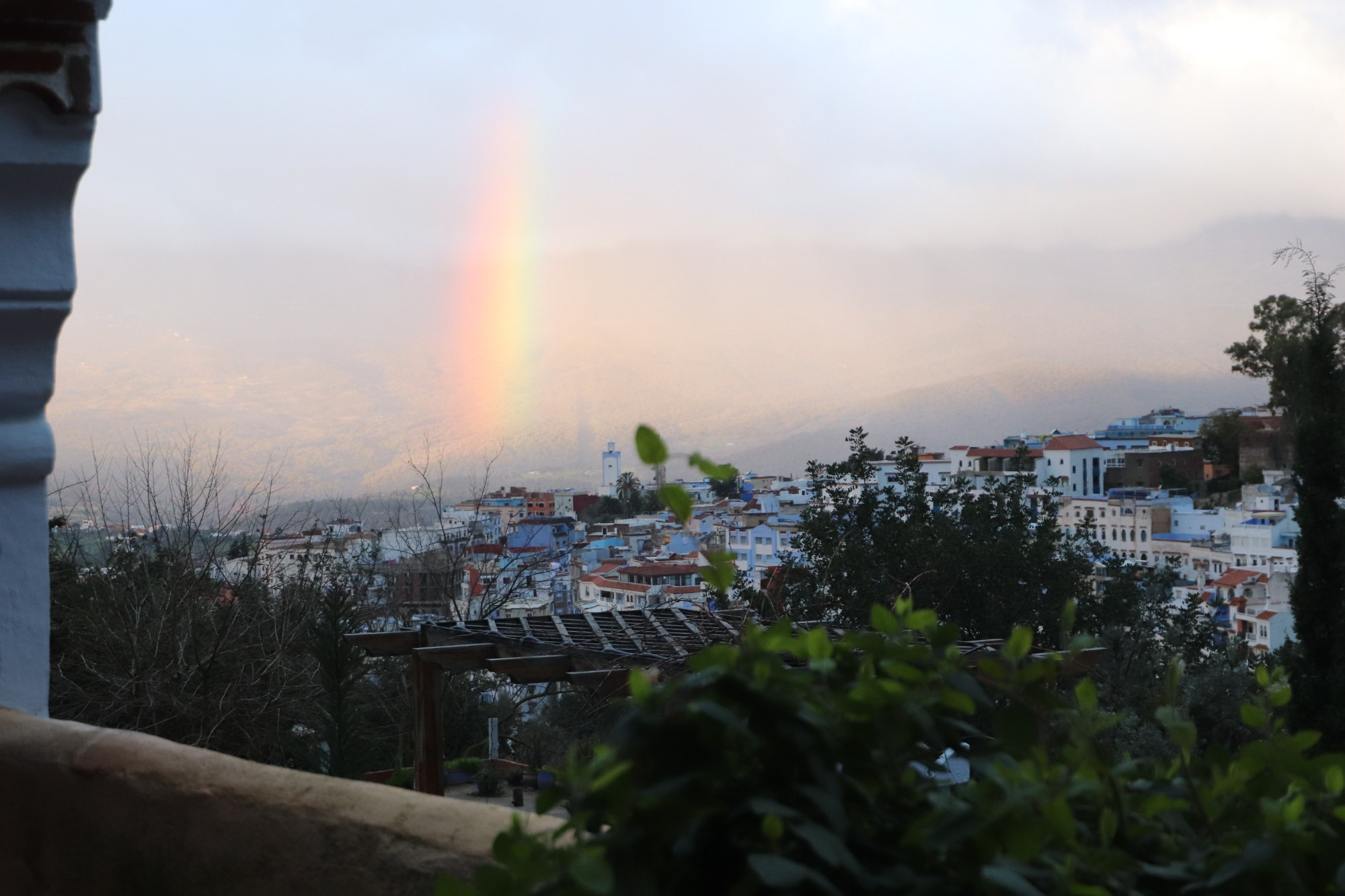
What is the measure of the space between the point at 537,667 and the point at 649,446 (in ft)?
12.5

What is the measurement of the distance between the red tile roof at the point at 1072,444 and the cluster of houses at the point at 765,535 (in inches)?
1.9

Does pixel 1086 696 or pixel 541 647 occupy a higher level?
pixel 1086 696

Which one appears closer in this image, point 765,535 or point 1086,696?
point 1086,696

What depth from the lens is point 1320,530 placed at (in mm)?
9086

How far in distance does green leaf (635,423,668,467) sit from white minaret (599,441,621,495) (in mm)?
25821

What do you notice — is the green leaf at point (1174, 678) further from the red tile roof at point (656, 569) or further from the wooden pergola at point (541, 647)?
the red tile roof at point (656, 569)

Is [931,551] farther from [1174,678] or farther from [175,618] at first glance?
[1174,678]

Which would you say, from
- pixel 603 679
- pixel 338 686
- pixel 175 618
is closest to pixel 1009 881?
pixel 603 679

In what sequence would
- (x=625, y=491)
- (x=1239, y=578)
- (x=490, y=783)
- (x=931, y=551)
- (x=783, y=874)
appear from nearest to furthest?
1. (x=783, y=874)
2. (x=490, y=783)
3. (x=931, y=551)
4. (x=1239, y=578)
5. (x=625, y=491)

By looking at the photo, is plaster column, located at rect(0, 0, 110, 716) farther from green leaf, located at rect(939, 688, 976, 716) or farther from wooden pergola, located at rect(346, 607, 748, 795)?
wooden pergola, located at rect(346, 607, 748, 795)

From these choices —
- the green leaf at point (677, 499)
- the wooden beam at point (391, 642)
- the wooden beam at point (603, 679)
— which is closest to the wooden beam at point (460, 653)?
the wooden beam at point (391, 642)

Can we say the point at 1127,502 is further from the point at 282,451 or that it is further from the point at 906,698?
the point at 906,698

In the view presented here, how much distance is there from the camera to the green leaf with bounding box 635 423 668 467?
25.6 inches

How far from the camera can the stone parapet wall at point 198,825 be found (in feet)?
3.44
